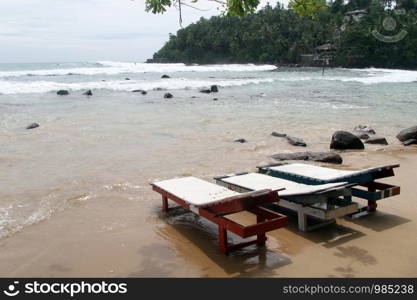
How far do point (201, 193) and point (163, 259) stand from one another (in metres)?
0.96

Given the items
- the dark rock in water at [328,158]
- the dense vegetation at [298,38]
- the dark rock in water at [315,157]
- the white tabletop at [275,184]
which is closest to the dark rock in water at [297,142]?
the dark rock in water at [315,157]

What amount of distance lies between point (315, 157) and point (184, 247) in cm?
483

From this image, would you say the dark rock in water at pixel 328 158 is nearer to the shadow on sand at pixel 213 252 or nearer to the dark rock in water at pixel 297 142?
the dark rock in water at pixel 297 142

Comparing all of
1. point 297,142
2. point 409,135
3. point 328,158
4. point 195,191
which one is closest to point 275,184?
point 195,191

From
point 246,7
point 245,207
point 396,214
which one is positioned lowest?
point 396,214

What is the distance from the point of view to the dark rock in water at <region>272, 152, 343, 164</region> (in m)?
8.54

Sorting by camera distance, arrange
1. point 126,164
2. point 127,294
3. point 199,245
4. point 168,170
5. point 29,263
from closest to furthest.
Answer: point 127,294
point 29,263
point 199,245
point 168,170
point 126,164

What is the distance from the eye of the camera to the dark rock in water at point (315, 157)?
8539 millimetres

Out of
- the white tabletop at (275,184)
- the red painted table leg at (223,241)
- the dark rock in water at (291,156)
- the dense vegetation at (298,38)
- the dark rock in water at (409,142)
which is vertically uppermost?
the dense vegetation at (298,38)

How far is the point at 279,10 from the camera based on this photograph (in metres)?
93.1

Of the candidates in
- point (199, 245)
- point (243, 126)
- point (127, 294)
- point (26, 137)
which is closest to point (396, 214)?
point (199, 245)

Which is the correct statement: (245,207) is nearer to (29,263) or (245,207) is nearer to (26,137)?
(29,263)

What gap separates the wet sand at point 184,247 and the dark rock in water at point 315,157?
2414 mm

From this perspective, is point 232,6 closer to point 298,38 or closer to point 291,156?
point 291,156
